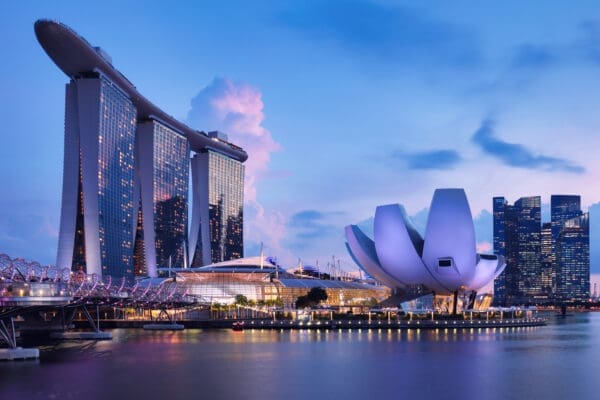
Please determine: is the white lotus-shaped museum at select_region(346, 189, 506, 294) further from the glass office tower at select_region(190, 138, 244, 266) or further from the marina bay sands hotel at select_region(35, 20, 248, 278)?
the glass office tower at select_region(190, 138, 244, 266)

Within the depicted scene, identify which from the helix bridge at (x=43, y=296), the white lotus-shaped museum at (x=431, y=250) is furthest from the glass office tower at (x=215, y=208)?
the helix bridge at (x=43, y=296)

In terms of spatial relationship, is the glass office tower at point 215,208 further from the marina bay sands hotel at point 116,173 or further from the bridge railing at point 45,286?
the bridge railing at point 45,286

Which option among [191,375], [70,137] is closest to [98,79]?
[70,137]

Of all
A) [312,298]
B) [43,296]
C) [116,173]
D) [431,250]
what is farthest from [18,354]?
[116,173]

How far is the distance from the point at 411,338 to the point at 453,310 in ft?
77.1

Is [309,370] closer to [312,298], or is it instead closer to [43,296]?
[43,296]

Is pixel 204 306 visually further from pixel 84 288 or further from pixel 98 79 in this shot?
pixel 84 288

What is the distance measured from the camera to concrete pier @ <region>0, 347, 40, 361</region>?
34.6 meters

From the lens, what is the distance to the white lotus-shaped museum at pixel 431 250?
6762 centimetres

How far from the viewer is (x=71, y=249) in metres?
83.7

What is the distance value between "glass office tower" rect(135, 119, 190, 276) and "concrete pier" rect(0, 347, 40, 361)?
70.5 metres

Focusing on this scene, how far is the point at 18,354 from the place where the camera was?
35.2 m

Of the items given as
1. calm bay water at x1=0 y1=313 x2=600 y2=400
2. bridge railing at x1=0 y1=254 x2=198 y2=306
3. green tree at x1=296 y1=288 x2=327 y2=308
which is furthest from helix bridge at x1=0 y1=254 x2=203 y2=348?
green tree at x1=296 y1=288 x2=327 y2=308

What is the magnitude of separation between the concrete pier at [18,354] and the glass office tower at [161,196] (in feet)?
231
